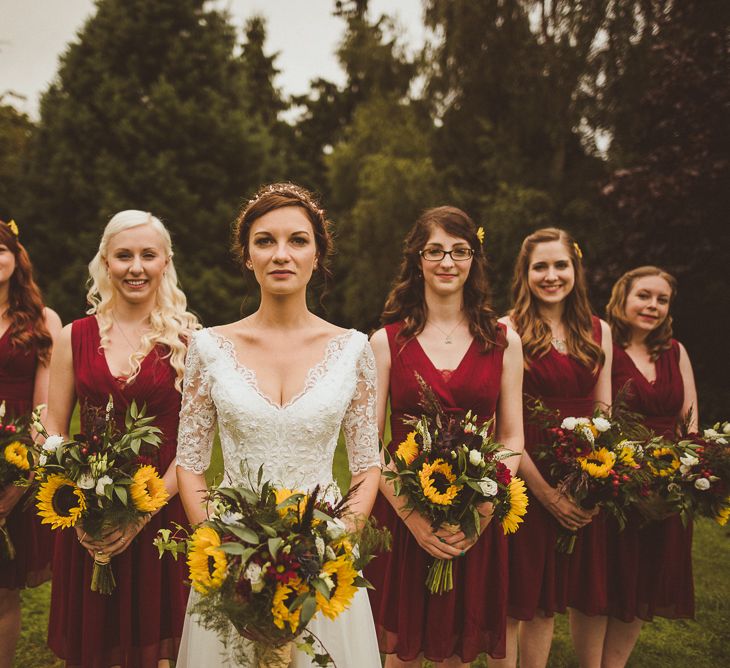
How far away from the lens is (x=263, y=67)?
3150 centimetres

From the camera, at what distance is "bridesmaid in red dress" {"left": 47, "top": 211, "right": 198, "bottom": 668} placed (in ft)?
11.8

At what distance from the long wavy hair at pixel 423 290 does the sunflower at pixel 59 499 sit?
199 centimetres

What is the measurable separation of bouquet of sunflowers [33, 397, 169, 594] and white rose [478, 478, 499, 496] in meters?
1.59

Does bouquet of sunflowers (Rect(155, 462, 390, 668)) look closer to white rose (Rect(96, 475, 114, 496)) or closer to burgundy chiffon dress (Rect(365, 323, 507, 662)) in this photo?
white rose (Rect(96, 475, 114, 496))

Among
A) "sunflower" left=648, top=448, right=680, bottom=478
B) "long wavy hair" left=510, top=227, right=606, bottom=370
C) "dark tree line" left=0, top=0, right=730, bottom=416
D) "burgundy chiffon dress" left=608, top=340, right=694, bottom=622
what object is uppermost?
"dark tree line" left=0, top=0, right=730, bottom=416

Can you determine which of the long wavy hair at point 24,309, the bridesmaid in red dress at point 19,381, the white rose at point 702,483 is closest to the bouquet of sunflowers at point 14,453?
the bridesmaid in red dress at point 19,381

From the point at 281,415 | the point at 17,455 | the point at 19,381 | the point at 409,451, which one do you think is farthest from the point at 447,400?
the point at 19,381

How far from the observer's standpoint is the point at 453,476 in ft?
10.0

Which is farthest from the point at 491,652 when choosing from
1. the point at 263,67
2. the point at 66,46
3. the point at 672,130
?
the point at 263,67

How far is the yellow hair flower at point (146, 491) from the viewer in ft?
10.2

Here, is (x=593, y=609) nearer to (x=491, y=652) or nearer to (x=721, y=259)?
(x=491, y=652)

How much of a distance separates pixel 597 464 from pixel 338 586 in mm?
2155

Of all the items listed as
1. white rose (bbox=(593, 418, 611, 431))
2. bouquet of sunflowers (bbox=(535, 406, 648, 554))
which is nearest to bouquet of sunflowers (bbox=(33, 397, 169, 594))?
bouquet of sunflowers (bbox=(535, 406, 648, 554))

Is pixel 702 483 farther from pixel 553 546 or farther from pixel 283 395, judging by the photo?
pixel 283 395
